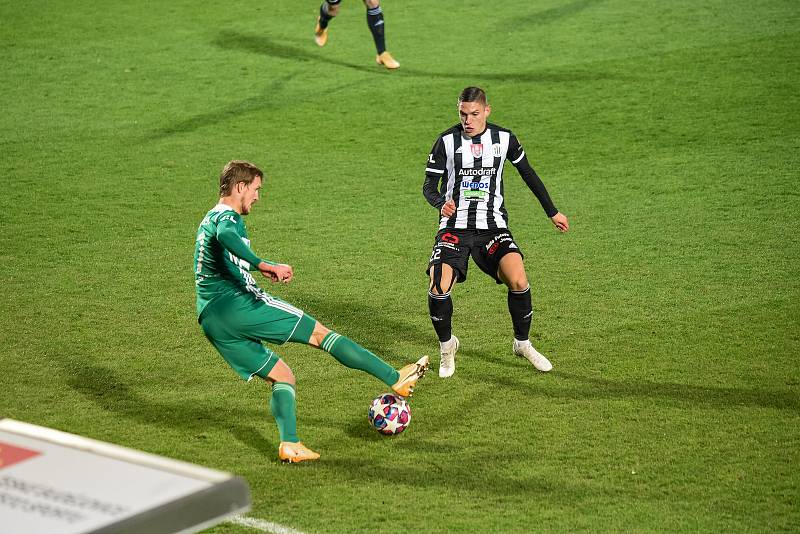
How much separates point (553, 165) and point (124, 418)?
563cm

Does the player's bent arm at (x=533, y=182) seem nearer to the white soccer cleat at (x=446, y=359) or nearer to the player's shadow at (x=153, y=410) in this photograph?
the white soccer cleat at (x=446, y=359)

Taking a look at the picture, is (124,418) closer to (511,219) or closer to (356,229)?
(356,229)

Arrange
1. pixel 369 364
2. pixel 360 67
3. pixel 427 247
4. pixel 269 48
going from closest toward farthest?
pixel 369 364 < pixel 427 247 < pixel 360 67 < pixel 269 48

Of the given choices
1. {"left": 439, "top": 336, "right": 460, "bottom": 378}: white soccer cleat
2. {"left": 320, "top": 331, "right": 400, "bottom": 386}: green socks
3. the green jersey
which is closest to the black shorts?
{"left": 439, "top": 336, "right": 460, "bottom": 378}: white soccer cleat

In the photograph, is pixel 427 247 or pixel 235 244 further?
pixel 427 247

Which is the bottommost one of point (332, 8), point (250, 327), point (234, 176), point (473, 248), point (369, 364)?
point (369, 364)

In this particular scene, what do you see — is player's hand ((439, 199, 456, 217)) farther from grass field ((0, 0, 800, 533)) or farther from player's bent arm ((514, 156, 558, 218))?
grass field ((0, 0, 800, 533))

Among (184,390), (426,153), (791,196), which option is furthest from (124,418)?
(791,196)

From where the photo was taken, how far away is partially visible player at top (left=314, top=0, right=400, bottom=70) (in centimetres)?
1320

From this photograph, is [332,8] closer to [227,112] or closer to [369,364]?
[227,112]

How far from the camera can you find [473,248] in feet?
22.7

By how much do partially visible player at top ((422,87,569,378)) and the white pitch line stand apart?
2002mm

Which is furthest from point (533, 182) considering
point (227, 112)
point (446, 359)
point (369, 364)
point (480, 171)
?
point (227, 112)

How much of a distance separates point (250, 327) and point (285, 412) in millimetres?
480
